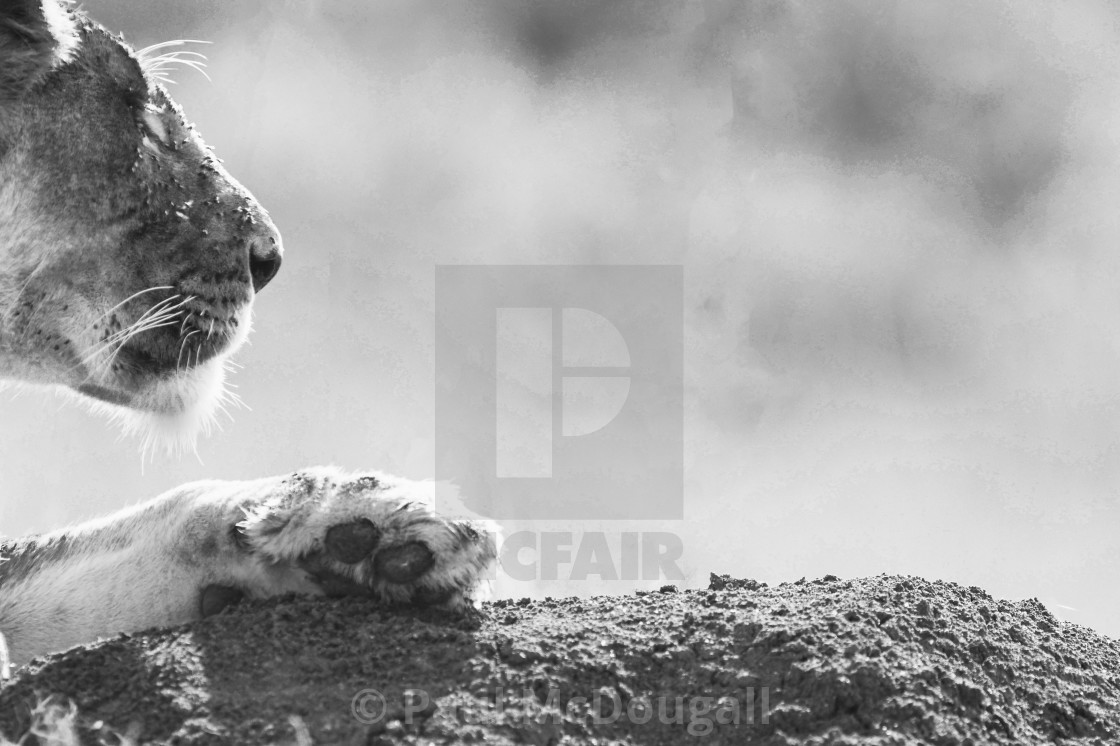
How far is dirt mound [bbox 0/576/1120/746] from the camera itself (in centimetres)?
299

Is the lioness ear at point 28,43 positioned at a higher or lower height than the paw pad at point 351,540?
higher

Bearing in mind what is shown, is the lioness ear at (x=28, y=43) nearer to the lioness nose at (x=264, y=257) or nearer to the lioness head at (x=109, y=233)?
the lioness head at (x=109, y=233)

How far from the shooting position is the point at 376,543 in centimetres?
370

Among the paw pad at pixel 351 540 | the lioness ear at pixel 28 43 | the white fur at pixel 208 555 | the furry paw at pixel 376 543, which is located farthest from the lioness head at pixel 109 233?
the paw pad at pixel 351 540

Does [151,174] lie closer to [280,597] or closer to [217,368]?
[217,368]

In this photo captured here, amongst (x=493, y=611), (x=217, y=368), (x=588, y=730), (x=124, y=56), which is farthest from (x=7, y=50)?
(x=588, y=730)

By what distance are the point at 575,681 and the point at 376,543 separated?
93 centimetres

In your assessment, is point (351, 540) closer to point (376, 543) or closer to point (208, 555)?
point (376, 543)

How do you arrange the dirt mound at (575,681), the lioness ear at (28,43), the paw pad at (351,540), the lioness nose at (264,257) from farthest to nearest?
the lioness nose at (264,257) → the lioness ear at (28,43) → the paw pad at (351,540) → the dirt mound at (575,681)

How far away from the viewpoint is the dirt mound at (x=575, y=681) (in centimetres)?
299

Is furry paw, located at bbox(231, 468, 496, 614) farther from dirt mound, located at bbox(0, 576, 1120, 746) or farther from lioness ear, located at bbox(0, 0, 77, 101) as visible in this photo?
lioness ear, located at bbox(0, 0, 77, 101)

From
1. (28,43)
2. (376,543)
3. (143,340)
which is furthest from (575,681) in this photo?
(28,43)

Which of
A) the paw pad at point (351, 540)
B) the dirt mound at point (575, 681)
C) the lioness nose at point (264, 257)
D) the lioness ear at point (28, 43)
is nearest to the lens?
the dirt mound at point (575, 681)

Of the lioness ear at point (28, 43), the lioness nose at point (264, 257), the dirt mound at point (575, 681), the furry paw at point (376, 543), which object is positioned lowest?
the dirt mound at point (575, 681)
